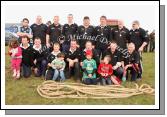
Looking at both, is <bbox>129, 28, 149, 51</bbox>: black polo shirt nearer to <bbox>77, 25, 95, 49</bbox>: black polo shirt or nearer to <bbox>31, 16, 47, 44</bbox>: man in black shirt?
<bbox>77, 25, 95, 49</bbox>: black polo shirt

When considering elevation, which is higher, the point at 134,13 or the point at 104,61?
the point at 134,13

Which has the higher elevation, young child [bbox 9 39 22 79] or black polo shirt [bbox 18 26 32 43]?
black polo shirt [bbox 18 26 32 43]

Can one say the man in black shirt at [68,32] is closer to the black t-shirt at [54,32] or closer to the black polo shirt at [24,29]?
the black t-shirt at [54,32]

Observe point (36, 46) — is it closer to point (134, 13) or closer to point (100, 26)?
point (100, 26)

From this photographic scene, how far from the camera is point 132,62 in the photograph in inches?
431

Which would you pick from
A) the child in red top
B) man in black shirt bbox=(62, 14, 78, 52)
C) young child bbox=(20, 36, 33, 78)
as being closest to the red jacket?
the child in red top

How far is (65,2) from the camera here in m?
10.5

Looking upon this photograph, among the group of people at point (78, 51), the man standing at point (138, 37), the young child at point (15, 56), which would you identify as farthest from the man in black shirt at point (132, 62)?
the young child at point (15, 56)

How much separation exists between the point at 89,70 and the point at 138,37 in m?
1.25

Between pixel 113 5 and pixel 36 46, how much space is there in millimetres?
1848

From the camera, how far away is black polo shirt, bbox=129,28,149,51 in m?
10.9

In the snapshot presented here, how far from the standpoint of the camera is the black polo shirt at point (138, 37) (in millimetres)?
10898

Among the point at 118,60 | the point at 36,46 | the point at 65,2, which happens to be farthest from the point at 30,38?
the point at 118,60

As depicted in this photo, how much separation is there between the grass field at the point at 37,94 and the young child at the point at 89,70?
0.35m
